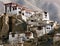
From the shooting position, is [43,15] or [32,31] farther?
[43,15]

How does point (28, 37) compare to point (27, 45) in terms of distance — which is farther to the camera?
point (28, 37)

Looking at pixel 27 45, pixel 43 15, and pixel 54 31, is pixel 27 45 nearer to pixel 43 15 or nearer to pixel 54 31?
pixel 54 31

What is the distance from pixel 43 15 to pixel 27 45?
76.9 feet

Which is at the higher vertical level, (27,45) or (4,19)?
(4,19)

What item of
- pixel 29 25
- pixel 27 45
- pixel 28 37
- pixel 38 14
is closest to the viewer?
pixel 27 45

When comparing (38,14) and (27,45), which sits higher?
(38,14)

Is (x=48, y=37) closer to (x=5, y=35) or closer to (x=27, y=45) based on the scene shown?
(x=27, y=45)

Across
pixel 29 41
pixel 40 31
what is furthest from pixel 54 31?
pixel 29 41

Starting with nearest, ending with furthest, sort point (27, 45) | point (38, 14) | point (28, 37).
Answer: point (27, 45) < point (28, 37) < point (38, 14)

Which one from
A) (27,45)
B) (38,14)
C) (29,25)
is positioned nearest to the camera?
(27,45)

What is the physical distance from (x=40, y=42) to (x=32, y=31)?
8.76 meters

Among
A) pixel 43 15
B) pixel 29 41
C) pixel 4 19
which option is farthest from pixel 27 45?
pixel 43 15

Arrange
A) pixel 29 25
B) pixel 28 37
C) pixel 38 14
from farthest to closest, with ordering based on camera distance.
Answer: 1. pixel 38 14
2. pixel 29 25
3. pixel 28 37

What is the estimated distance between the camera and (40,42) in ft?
283
